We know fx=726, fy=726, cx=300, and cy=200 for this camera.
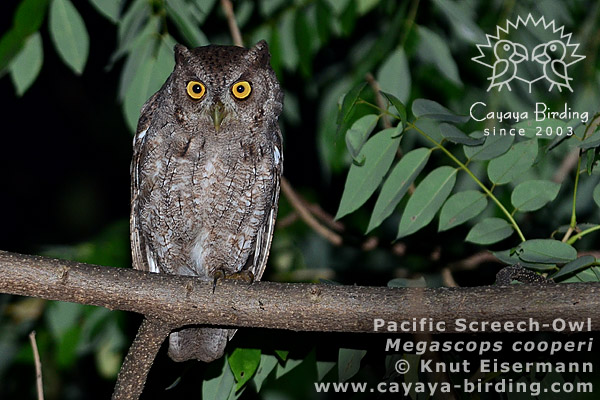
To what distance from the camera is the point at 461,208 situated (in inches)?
90.7

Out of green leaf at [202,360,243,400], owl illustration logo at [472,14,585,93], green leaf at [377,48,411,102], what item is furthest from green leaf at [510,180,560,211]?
owl illustration logo at [472,14,585,93]

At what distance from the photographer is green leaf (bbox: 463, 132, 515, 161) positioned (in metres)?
2.26

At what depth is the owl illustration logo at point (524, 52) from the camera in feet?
12.4

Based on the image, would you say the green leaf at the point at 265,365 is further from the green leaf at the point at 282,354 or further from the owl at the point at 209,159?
the owl at the point at 209,159

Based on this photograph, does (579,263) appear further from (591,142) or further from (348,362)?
(348,362)

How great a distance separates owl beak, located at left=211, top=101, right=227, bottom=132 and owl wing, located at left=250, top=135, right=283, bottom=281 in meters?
0.32

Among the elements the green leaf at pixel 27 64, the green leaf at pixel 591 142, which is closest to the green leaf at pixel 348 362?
the green leaf at pixel 591 142

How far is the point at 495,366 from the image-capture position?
7.78ft

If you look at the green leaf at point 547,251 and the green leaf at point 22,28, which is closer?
the green leaf at point 547,251

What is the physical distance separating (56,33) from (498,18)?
96.9 inches

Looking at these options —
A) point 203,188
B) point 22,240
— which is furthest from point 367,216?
point 22,240

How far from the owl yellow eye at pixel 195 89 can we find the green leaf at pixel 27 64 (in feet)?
1.99

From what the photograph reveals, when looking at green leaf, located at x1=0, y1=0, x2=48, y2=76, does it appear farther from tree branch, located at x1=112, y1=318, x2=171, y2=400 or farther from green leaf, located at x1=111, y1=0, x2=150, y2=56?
tree branch, located at x1=112, y1=318, x2=171, y2=400

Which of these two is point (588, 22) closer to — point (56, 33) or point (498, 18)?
point (498, 18)
